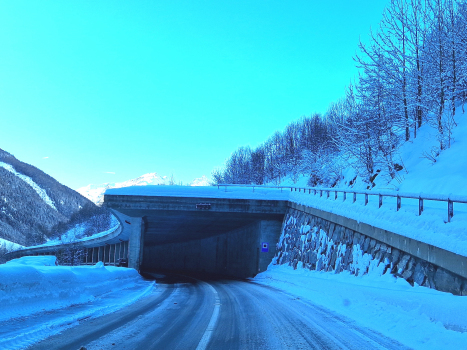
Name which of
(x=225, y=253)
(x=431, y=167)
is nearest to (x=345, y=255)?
(x=431, y=167)

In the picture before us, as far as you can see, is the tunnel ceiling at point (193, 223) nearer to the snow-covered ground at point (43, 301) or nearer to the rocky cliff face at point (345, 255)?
the rocky cliff face at point (345, 255)

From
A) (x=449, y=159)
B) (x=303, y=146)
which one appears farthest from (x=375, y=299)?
(x=303, y=146)

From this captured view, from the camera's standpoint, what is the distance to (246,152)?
97625 mm

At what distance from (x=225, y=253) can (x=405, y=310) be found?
37614mm

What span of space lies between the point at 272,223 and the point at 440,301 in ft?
Answer: 84.2

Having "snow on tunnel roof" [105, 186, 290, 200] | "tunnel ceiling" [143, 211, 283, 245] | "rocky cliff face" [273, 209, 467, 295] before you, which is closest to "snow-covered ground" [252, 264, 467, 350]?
"rocky cliff face" [273, 209, 467, 295]

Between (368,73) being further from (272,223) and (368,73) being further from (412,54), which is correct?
(272,223)

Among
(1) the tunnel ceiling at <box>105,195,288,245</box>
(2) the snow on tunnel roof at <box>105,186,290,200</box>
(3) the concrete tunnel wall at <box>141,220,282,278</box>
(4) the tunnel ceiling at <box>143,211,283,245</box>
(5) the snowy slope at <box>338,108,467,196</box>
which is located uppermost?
(5) the snowy slope at <box>338,108,467,196</box>

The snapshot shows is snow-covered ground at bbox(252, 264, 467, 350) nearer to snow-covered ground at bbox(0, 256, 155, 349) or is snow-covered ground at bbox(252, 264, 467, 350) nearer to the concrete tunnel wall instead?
snow-covered ground at bbox(0, 256, 155, 349)

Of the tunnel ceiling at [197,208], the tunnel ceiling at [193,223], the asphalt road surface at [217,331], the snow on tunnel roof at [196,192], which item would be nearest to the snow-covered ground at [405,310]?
the asphalt road surface at [217,331]

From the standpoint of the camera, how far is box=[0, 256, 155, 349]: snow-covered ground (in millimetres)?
6129

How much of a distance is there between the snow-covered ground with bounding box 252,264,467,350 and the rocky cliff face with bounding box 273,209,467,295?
13.0 inches

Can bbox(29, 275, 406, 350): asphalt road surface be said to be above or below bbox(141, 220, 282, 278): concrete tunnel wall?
above

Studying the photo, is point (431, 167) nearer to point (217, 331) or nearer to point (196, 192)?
point (217, 331)
